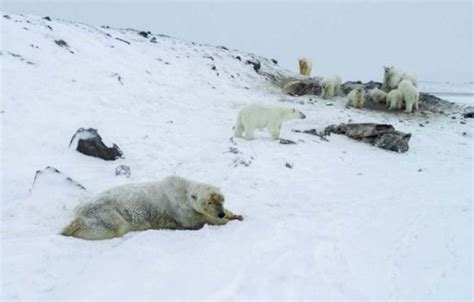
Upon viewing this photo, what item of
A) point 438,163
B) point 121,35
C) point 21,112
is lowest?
point 438,163

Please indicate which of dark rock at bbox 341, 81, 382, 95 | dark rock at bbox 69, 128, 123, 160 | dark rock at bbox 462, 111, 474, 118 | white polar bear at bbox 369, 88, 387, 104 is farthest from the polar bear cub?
dark rock at bbox 69, 128, 123, 160

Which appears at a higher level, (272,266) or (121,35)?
(121,35)

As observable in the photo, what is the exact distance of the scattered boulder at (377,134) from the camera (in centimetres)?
1207

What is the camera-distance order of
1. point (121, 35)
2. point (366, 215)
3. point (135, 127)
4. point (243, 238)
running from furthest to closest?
1. point (121, 35)
2. point (135, 127)
3. point (366, 215)
4. point (243, 238)

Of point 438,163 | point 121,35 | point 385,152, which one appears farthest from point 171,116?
point 121,35

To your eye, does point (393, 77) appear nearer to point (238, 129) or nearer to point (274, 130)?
point (274, 130)

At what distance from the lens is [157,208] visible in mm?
6199

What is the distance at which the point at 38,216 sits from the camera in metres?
6.06

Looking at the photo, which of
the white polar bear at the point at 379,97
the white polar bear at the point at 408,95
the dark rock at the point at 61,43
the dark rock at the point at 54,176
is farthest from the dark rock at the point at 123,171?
the white polar bear at the point at 379,97

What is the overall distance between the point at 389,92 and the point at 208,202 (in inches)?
627

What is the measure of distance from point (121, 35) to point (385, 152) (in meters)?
18.5

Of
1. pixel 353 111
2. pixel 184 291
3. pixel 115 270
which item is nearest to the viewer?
pixel 184 291

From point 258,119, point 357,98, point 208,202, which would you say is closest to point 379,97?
point 357,98

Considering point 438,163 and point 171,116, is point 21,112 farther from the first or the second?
point 438,163
